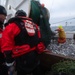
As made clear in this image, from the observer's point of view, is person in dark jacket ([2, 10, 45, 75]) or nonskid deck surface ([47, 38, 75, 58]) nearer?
person in dark jacket ([2, 10, 45, 75])

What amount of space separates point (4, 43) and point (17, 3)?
220 inches

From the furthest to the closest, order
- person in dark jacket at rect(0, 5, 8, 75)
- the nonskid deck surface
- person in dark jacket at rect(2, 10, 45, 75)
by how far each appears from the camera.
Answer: the nonskid deck surface < person in dark jacket at rect(0, 5, 8, 75) < person in dark jacket at rect(2, 10, 45, 75)

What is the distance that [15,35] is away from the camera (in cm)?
356

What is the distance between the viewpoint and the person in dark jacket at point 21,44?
3531 mm

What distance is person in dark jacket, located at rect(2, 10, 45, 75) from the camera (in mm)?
3531

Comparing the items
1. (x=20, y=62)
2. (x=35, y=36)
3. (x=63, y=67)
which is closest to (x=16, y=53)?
(x=20, y=62)

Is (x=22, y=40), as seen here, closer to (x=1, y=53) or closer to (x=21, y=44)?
(x=21, y=44)

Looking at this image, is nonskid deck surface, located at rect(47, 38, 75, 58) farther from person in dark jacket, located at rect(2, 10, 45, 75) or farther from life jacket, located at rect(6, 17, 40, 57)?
life jacket, located at rect(6, 17, 40, 57)

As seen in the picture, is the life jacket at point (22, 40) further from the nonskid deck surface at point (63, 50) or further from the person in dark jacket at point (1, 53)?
the nonskid deck surface at point (63, 50)

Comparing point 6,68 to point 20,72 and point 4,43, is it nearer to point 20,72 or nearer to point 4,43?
point 20,72

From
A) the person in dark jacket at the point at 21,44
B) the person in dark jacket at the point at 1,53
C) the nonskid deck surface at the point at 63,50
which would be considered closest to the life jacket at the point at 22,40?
the person in dark jacket at the point at 21,44

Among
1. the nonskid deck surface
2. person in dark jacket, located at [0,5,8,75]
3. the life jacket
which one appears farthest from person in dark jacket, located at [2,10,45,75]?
the nonskid deck surface

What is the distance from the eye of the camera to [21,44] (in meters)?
3.61

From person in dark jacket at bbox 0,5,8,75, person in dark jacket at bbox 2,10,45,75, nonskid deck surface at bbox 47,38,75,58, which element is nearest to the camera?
→ person in dark jacket at bbox 2,10,45,75
